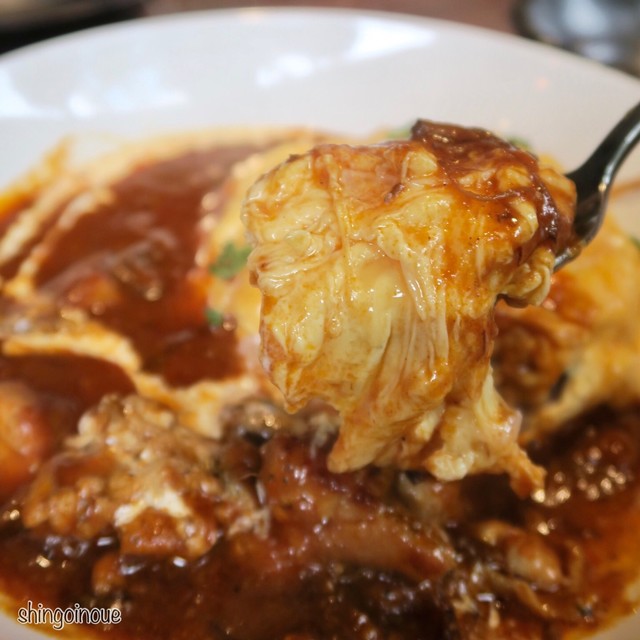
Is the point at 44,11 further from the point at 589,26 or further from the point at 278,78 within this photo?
the point at 589,26

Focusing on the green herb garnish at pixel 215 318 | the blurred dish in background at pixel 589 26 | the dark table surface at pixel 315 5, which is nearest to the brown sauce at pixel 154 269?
the green herb garnish at pixel 215 318

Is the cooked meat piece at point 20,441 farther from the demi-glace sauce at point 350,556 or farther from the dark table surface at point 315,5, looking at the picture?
the dark table surface at point 315,5

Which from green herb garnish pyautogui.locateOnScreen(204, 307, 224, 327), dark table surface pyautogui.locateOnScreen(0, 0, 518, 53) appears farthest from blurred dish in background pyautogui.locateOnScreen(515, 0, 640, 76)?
green herb garnish pyautogui.locateOnScreen(204, 307, 224, 327)

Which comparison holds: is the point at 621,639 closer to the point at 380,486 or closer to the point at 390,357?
the point at 380,486

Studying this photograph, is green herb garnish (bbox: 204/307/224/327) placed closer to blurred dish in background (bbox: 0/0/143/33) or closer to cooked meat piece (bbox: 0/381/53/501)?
cooked meat piece (bbox: 0/381/53/501)

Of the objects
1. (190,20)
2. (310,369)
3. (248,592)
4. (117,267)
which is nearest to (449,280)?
(310,369)

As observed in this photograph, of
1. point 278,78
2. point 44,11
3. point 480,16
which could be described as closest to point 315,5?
point 480,16
